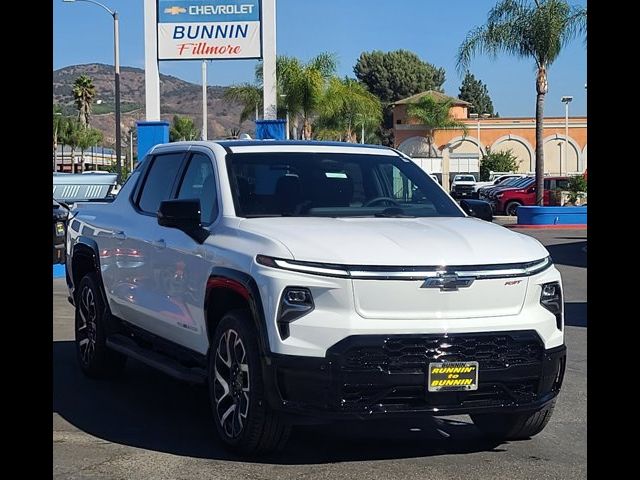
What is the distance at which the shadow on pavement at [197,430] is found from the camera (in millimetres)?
6023

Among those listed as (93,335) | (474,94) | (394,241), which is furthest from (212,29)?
(474,94)

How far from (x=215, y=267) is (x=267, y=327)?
80cm

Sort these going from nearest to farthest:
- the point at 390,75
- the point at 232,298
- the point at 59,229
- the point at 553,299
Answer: the point at 553,299 → the point at 232,298 → the point at 59,229 → the point at 390,75

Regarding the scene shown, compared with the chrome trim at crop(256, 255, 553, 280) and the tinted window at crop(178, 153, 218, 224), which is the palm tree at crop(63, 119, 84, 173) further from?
the chrome trim at crop(256, 255, 553, 280)

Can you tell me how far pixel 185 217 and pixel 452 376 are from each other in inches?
81.5

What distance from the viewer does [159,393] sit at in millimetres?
7859

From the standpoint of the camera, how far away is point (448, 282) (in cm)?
541

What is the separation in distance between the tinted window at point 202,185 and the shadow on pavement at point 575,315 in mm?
5869

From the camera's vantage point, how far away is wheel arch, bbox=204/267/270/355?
5.45 m

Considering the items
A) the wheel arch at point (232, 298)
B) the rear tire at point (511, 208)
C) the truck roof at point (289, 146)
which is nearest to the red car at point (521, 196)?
the rear tire at point (511, 208)

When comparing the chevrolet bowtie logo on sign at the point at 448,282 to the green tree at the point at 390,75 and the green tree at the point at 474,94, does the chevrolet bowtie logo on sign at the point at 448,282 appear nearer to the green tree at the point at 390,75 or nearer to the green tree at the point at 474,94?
the green tree at the point at 390,75

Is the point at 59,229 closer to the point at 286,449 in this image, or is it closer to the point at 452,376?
the point at 286,449
